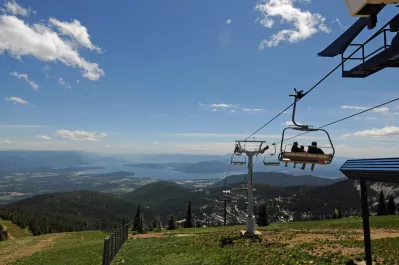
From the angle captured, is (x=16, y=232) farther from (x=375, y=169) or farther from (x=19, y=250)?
(x=375, y=169)

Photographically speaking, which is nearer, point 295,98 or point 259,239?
point 295,98

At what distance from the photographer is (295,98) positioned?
15.0 metres

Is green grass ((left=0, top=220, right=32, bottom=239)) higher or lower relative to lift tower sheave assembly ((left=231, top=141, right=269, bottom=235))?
lower

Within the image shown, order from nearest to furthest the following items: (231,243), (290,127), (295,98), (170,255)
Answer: (295,98) → (290,127) → (170,255) → (231,243)

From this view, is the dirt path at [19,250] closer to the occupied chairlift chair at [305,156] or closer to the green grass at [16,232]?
the occupied chairlift chair at [305,156]

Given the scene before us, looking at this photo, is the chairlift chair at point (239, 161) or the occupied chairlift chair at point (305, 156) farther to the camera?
the chairlift chair at point (239, 161)

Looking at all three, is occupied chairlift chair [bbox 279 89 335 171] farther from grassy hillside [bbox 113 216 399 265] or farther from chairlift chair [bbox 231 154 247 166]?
chairlift chair [bbox 231 154 247 166]

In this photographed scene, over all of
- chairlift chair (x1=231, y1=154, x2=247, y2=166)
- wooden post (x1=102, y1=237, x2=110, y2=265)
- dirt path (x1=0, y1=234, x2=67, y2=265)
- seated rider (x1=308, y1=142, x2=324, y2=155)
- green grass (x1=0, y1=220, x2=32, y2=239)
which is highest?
seated rider (x1=308, y1=142, x2=324, y2=155)

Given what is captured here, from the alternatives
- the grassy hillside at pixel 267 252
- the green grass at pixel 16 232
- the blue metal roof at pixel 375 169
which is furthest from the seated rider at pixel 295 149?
the green grass at pixel 16 232

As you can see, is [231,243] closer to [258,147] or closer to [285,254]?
[285,254]

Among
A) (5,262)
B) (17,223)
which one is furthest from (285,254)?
(17,223)

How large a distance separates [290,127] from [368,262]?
7322mm

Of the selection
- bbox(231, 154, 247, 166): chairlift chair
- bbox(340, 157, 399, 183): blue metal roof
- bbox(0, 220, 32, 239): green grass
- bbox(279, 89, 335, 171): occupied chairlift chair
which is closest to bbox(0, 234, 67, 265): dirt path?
bbox(231, 154, 247, 166): chairlift chair

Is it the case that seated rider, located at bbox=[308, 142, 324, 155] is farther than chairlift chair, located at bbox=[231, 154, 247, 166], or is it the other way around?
chairlift chair, located at bbox=[231, 154, 247, 166]
